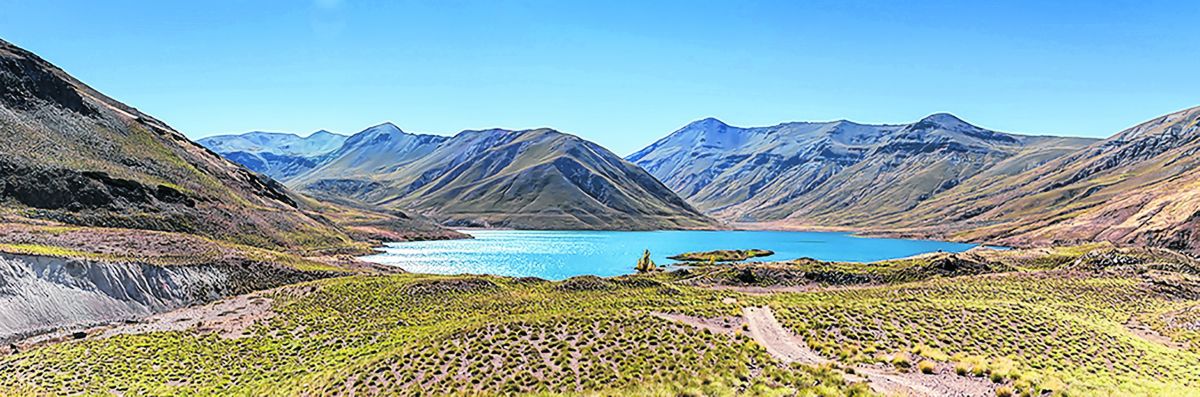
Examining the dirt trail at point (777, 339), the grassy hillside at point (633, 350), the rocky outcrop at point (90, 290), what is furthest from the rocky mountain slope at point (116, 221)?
the dirt trail at point (777, 339)

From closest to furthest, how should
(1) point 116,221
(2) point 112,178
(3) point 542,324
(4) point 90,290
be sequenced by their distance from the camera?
(3) point 542,324, (4) point 90,290, (1) point 116,221, (2) point 112,178

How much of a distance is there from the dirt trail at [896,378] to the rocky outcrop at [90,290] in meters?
48.4

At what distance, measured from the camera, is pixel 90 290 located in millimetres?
46906

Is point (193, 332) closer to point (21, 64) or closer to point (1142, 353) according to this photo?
point (1142, 353)

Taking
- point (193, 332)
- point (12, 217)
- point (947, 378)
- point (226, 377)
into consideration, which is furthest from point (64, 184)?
point (947, 378)

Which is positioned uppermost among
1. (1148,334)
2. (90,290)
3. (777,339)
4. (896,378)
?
(896,378)

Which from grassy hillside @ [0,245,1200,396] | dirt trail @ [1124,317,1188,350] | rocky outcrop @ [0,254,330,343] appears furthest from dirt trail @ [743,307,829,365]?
rocky outcrop @ [0,254,330,343]

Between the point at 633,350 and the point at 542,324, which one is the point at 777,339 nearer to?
the point at 633,350

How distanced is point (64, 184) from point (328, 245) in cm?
4667

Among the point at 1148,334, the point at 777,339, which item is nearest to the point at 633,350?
the point at 777,339

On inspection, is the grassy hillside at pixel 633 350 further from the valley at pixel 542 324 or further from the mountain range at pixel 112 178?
the mountain range at pixel 112 178

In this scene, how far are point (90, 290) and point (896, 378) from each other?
58.1 m

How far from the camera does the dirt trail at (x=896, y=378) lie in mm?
23562

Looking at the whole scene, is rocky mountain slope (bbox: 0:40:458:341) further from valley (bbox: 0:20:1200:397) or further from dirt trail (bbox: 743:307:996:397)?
dirt trail (bbox: 743:307:996:397)
